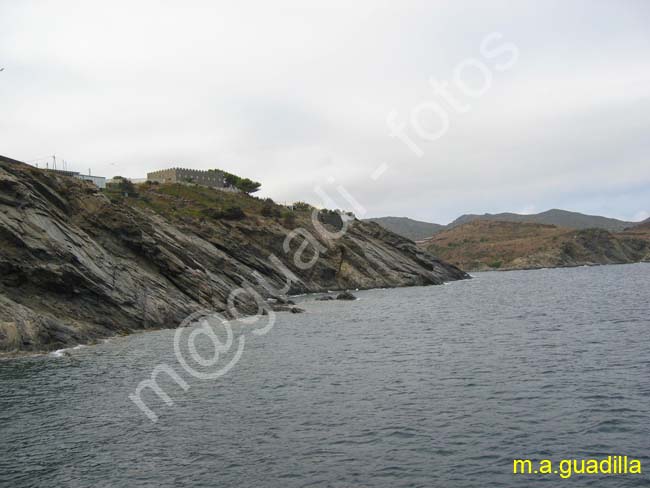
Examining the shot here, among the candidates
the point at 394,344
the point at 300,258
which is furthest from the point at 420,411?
the point at 300,258

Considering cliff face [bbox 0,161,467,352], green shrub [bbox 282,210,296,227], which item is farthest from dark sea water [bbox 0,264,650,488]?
green shrub [bbox 282,210,296,227]

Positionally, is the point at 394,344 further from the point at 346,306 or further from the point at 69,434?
the point at 346,306

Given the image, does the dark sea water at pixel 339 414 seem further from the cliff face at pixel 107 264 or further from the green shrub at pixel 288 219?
the green shrub at pixel 288 219

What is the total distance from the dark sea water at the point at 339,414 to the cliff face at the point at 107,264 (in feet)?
24.0

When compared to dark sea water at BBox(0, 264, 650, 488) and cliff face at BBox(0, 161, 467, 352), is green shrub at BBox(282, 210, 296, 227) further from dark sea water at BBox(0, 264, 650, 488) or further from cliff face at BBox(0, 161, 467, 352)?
dark sea water at BBox(0, 264, 650, 488)

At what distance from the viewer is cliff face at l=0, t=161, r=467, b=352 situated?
53906 mm

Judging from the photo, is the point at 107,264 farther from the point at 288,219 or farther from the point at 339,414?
the point at 288,219

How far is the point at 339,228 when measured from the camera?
565 feet

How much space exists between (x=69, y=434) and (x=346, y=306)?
6799 cm

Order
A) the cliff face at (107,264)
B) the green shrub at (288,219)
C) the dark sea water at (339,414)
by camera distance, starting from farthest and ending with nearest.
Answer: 1. the green shrub at (288,219)
2. the cliff face at (107,264)
3. the dark sea water at (339,414)

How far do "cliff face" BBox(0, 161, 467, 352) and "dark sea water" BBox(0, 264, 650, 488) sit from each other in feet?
24.0

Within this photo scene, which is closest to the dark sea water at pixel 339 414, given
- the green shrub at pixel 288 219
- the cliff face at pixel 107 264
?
the cliff face at pixel 107 264

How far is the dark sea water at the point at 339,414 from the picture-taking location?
2197 cm

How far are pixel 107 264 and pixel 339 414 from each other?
47.1m
